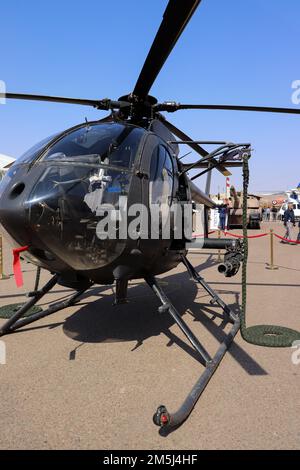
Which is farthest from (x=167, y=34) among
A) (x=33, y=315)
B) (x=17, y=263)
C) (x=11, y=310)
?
(x=11, y=310)

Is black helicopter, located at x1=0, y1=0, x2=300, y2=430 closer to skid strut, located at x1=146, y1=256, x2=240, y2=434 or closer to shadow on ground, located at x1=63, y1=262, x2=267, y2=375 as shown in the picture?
skid strut, located at x1=146, y1=256, x2=240, y2=434

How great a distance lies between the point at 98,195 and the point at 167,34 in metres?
1.47

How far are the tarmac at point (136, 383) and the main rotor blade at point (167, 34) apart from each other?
118 inches

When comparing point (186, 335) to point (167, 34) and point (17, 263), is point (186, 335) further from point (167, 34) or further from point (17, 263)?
point (167, 34)

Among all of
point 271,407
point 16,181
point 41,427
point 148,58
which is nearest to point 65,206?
point 16,181

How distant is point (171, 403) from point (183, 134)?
4.63 meters

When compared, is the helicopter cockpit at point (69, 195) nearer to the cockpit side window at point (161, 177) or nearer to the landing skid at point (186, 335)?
the cockpit side window at point (161, 177)

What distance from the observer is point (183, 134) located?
21.3ft

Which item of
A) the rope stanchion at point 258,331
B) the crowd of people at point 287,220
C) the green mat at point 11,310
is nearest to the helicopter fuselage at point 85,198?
the rope stanchion at point 258,331

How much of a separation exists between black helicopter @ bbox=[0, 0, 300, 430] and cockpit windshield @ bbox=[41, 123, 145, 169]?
0.03ft

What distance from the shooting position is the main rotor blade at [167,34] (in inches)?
97.9

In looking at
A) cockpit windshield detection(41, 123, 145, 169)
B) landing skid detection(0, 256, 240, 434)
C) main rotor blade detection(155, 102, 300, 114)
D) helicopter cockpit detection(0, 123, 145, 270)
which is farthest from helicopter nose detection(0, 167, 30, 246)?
main rotor blade detection(155, 102, 300, 114)

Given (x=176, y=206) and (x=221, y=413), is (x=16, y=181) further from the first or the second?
(x=221, y=413)

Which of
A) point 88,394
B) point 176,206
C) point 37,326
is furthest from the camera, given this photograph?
point 37,326
